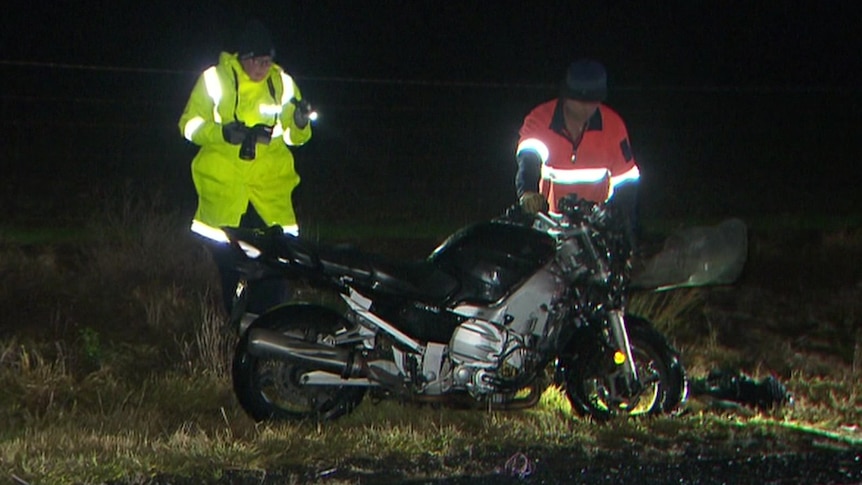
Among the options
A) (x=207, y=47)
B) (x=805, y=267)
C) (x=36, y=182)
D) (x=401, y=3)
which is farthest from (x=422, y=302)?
(x=401, y=3)

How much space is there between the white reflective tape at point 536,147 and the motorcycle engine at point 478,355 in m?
1.21

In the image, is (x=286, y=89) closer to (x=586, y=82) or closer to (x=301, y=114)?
(x=301, y=114)

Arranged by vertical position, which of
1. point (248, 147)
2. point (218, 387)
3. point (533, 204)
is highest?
point (248, 147)

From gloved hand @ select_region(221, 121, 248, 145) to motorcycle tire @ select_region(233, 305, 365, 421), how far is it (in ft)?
3.31

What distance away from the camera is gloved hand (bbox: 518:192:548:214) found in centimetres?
691

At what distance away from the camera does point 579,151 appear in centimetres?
773

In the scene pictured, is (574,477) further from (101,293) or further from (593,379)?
(101,293)

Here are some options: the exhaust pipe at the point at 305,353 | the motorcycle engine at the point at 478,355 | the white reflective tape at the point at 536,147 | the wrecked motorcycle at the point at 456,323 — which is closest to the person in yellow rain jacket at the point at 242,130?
the wrecked motorcycle at the point at 456,323

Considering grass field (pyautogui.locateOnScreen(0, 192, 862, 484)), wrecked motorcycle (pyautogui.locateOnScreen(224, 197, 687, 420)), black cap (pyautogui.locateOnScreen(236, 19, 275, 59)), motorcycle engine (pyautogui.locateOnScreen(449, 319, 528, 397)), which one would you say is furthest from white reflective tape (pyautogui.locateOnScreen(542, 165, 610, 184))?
black cap (pyautogui.locateOnScreen(236, 19, 275, 59))

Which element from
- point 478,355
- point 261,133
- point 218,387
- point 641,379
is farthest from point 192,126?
point 641,379

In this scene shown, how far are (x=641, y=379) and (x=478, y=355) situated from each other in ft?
2.78

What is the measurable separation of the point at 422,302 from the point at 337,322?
43 cm

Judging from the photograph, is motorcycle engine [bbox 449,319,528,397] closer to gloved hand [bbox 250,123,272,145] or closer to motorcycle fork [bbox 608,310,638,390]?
motorcycle fork [bbox 608,310,638,390]

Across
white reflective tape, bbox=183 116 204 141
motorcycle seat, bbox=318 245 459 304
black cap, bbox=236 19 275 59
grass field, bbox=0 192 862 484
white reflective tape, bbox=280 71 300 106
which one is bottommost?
grass field, bbox=0 192 862 484
